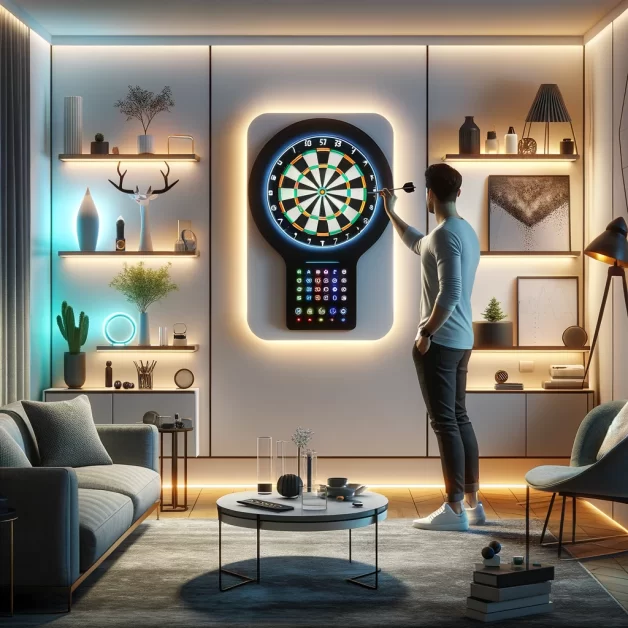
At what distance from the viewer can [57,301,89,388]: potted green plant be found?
19.3ft

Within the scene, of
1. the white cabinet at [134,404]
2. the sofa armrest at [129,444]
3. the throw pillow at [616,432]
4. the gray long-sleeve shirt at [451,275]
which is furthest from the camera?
the white cabinet at [134,404]

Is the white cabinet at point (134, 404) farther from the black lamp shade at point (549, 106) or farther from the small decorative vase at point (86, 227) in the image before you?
the black lamp shade at point (549, 106)

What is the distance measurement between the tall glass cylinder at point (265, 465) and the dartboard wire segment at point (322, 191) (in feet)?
7.39

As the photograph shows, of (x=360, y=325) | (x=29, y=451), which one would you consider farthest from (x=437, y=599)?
(x=360, y=325)

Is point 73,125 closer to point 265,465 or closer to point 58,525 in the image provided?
point 265,465

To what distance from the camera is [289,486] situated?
3.96m

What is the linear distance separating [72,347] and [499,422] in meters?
2.67

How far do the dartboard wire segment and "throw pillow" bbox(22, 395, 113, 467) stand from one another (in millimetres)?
1974

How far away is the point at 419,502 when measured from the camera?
223 inches

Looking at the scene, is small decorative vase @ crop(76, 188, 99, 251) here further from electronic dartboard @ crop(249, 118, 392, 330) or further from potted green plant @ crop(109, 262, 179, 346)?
electronic dartboard @ crop(249, 118, 392, 330)

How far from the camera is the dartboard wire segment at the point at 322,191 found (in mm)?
6031

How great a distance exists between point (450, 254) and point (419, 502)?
1732 millimetres

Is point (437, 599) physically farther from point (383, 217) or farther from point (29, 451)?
point (383, 217)

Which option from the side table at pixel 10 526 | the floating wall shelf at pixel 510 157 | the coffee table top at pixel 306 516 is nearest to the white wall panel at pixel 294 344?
the floating wall shelf at pixel 510 157
